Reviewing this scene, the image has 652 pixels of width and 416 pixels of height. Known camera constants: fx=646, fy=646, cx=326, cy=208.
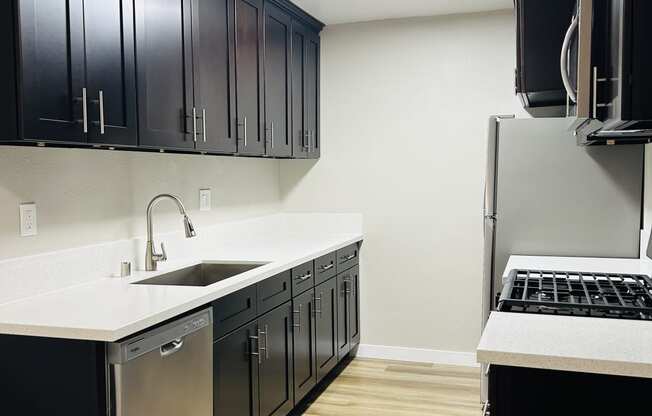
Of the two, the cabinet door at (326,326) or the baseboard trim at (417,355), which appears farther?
the baseboard trim at (417,355)

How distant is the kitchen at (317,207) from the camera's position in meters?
1.94

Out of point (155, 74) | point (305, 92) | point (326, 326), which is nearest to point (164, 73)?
point (155, 74)

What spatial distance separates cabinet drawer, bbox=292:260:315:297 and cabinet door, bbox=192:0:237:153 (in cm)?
72

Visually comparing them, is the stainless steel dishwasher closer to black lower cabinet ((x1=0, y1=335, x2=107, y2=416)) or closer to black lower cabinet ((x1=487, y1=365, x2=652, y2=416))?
black lower cabinet ((x1=0, y1=335, x2=107, y2=416))

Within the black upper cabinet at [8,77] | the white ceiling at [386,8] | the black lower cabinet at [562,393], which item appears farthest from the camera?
the white ceiling at [386,8]

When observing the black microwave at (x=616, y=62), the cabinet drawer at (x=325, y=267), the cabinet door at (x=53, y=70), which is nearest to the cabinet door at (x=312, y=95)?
the cabinet drawer at (x=325, y=267)

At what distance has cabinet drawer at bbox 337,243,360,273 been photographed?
4.17 meters

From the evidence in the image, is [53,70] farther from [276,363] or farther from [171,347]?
[276,363]

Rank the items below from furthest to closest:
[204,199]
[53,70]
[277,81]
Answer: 1. [277,81]
2. [204,199]
3. [53,70]

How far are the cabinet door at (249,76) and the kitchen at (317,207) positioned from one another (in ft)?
0.05

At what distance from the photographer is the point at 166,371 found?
2186 millimetres

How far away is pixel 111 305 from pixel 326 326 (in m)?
1.86

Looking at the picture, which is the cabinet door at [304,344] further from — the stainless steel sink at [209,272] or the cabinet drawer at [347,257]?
the cabinet drawer at [347,257]

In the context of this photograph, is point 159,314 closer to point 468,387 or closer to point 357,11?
point 468,387
